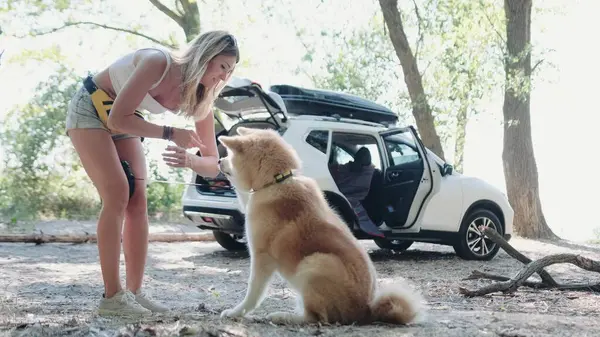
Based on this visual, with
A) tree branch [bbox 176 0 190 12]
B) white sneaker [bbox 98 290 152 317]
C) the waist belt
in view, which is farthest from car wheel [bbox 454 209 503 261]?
tree branch [bbox 176 0 190 12]

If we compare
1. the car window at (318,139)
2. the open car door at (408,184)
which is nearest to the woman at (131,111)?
the car window at (318,139)

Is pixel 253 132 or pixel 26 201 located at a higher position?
pixel 253 132

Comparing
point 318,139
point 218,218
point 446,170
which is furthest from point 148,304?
point 446,170

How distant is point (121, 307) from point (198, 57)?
1.55 metres

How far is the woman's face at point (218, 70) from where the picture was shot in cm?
367

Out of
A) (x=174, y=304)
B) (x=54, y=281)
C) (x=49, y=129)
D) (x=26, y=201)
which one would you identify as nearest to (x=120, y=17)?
(x=49, y=129)

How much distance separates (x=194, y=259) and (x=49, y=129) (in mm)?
7556

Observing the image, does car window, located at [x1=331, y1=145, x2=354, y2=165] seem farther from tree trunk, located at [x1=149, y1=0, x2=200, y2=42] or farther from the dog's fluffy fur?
tree trunk, located at [x1=149, y1=0, x2=200, y2=42]

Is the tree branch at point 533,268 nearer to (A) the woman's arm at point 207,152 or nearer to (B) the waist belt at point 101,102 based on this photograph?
(A) the woman's arm at point 207,152

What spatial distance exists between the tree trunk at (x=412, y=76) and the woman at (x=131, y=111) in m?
10.6

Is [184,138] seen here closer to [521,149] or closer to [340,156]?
[340,156]

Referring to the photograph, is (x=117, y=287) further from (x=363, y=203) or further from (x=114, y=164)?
(x=363, y=203)

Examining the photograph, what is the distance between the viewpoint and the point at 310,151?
314 inches

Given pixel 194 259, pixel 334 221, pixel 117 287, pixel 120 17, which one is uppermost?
pixel 120 17
